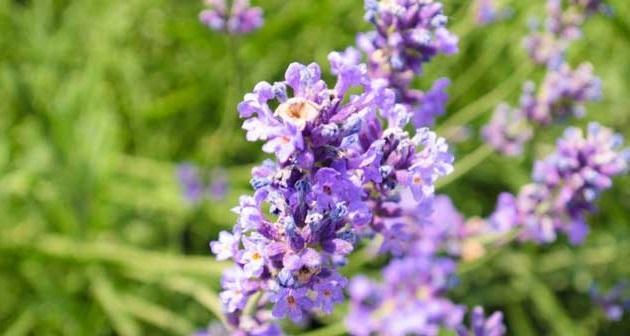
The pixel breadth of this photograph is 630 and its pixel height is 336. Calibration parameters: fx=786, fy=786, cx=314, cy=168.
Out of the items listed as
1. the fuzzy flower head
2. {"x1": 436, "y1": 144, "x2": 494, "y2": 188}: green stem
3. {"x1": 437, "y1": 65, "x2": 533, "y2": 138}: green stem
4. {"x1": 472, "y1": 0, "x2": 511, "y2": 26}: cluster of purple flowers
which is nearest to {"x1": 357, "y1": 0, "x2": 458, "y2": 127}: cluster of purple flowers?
the fuzzy flower head

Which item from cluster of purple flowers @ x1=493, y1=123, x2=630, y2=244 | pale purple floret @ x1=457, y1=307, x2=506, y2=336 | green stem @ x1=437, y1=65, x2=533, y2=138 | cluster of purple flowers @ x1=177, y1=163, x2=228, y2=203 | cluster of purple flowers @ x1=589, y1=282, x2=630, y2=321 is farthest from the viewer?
cluster of purple flowers @ x1=177, y1=163, x2=228, y2=203

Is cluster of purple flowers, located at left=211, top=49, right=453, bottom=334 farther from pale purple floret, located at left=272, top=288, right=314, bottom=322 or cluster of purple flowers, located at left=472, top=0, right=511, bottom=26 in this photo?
cluster of purple flowers, located at left=472, top=0, right=511, bottom=26

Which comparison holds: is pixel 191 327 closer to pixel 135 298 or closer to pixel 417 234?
pixel 135 298

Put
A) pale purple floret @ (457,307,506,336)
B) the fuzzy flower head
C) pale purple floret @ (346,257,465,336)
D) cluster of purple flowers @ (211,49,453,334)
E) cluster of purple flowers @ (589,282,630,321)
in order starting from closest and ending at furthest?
1. cluster of purple flowers @ (211,49,453,334)
2. pale purple floret @ (457,307,506,336)
3. the fuzzy flower head
4. pale purple floret @ (346,257,465,336)
5. cluster of purple flowers @ (589,282,630,321)

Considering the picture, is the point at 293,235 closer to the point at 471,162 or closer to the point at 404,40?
the point at 404,40

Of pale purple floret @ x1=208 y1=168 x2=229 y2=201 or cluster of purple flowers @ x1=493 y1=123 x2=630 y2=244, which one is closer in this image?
cluster of purple flowers @ x1=493 y1=123 x2=630 y2=244

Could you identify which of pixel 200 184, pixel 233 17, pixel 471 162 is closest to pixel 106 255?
pixel 200 184
